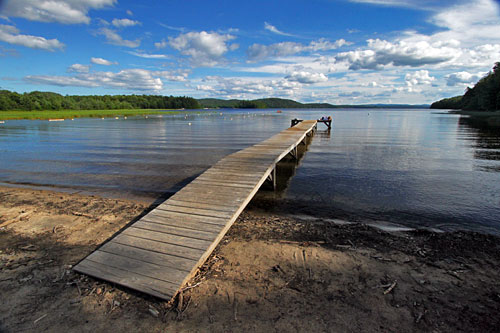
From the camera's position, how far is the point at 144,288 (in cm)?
369

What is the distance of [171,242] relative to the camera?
4684 mm

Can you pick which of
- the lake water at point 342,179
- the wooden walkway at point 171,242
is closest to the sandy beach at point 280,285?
the wooden walkway at point 171,242

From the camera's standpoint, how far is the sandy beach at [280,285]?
3.33m

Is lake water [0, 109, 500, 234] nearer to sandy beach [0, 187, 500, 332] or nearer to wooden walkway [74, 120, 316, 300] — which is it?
sandy beach [0, 187, 500, 332]

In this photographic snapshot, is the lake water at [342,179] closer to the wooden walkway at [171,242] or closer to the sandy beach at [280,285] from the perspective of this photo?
the sandy beach at [280,285]

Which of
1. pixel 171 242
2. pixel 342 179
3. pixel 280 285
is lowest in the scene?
pixel 280 285

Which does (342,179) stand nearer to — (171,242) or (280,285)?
(280,285)

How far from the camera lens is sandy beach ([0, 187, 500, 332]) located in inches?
131

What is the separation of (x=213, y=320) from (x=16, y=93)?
467ft

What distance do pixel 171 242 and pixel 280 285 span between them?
2.08m

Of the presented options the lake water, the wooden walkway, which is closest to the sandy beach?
the wooden walkway

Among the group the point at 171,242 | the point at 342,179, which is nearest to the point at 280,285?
the point at 171,242

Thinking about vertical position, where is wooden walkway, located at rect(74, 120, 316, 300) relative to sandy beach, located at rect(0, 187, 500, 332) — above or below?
above

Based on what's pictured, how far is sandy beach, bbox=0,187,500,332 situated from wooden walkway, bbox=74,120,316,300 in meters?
0.22
